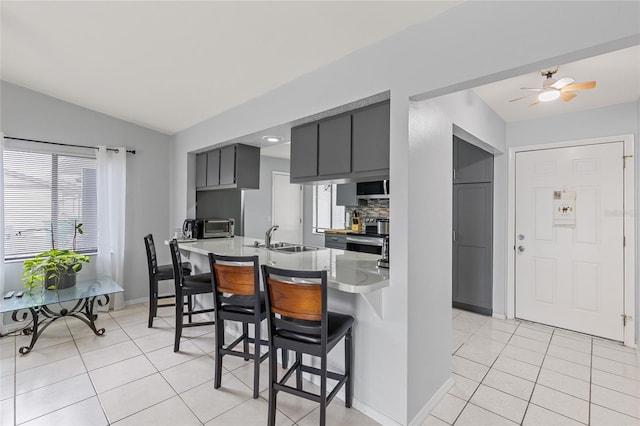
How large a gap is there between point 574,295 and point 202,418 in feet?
12.9

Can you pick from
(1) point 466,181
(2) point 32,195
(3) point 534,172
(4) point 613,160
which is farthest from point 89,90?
(4) point 613,160

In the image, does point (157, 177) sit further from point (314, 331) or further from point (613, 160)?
point (613, 160)

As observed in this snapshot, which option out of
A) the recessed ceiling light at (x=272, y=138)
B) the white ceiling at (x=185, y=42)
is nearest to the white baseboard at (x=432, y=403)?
the white ceiling at (x=185, y=42)

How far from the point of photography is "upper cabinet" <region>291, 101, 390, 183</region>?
208 cm

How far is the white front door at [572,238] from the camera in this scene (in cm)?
316

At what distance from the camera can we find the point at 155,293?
3393 millimetres

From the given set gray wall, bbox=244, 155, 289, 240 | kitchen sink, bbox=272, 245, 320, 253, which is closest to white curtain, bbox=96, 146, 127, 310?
gray wall, bbox=244, 155, 289, 240

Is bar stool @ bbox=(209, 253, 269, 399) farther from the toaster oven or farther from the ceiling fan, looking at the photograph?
the ceiling fan

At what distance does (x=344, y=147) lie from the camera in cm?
231

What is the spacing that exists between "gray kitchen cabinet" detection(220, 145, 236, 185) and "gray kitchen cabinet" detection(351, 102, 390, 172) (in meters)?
1.93

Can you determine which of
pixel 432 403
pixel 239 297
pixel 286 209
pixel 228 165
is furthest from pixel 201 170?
pixel 432 403

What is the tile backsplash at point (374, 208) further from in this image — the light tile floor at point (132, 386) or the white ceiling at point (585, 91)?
the light tile floor at point (132, 386)

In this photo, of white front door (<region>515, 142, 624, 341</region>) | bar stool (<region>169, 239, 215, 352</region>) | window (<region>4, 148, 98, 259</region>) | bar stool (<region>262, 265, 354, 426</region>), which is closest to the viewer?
bar stool (<region>262, 265, 354, 426</region>)

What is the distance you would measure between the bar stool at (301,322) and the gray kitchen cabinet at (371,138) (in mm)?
900
